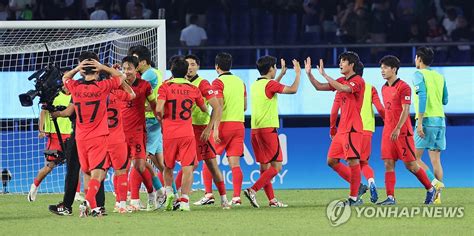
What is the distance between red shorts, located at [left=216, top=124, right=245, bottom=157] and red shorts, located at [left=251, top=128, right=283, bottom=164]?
0.75ft

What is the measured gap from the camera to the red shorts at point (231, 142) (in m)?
16.2

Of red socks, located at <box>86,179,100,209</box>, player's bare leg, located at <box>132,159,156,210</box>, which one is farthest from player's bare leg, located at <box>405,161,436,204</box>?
red socks, located at <box>86,179,100,209</box>

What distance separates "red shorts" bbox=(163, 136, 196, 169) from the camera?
15055mm

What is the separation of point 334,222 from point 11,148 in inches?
336

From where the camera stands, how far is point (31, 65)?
2016cm

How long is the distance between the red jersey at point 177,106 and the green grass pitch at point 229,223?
36.8 inches

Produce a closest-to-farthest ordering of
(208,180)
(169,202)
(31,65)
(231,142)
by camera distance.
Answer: (169,202)
(231,142)
(208,180)
(31,65)

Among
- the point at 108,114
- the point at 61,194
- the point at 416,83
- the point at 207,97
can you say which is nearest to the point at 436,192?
the point at 416,83

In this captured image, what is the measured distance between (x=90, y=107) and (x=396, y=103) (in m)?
4.15

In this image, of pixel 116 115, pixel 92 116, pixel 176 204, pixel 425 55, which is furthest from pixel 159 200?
pixel 425 55

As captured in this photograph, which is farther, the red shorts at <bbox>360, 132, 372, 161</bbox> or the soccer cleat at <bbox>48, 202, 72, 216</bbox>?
the red shorts at <bbox>360, 132, 372, 161</bbox>

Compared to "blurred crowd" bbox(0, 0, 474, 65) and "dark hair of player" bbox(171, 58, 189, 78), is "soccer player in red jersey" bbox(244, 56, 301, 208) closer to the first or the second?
"dark hair of player" bbox(171, 58, 189, 78)

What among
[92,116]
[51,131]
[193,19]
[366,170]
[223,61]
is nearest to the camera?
[92,116]

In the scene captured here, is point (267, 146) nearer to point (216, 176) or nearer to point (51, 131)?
point (216, 176)
